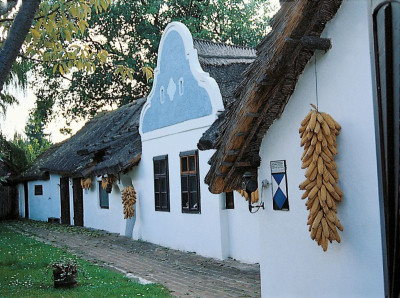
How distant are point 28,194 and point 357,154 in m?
23.7

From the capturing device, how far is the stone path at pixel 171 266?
8.16m

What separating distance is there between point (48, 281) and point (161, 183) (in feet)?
17.3

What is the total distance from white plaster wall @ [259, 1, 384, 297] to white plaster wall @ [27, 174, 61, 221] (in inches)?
727

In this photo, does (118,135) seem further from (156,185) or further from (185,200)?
(185,200)

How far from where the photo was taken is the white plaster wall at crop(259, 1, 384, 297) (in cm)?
440

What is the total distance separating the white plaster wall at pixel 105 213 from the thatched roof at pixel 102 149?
90 centimetres

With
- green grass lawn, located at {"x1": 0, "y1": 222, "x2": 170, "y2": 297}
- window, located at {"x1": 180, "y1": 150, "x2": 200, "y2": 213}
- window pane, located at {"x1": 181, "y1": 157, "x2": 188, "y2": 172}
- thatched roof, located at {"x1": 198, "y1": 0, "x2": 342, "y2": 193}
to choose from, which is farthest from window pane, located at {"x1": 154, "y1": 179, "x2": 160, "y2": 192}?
thatched roof, located at {"x1": 198, "y1": 0, "x2": 342, "y2": 193}

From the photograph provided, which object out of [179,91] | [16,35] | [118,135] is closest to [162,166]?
[179,91]

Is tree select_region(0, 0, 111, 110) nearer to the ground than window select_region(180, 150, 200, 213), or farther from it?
farther from it

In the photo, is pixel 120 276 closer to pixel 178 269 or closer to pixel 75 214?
pixel 178 269

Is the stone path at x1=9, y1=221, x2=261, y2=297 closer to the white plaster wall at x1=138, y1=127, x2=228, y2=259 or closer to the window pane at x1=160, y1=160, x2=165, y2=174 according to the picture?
the white plaster wall at x1=138, y1=127, x2=228, y2=259

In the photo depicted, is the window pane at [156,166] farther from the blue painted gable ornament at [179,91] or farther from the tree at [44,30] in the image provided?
the tree at [44,30]

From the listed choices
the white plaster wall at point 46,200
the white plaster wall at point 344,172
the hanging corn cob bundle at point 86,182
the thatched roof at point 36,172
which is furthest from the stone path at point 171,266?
the thatched roof at point 36,172

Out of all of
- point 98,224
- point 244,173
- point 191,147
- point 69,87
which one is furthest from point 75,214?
point 244,173
